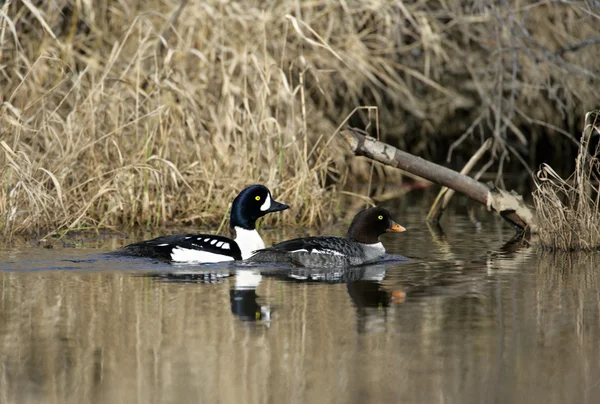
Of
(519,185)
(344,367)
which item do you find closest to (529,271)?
(344,367)

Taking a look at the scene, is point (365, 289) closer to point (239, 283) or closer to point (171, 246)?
point (239, 283)

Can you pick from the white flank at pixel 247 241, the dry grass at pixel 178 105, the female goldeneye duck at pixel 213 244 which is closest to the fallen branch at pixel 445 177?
the dry grass at pixel 178 105

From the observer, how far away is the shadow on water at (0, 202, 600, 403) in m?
5.49

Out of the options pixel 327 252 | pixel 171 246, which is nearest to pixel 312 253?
pixel 327 252

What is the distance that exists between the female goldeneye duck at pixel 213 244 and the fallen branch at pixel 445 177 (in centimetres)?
116

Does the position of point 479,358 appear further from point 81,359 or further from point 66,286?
point 66,286

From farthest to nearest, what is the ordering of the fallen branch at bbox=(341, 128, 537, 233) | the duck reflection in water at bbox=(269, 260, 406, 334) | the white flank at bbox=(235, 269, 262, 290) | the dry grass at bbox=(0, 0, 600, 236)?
the dry grass at bbox=(0, 0, 600, 236)
the fallen branch at bbox=(341, 128, 537, 233)
the white flank at bbox=(235, 269, 262, 290)
the duck reflection in water at bbox=(269, 260, 406, 334)

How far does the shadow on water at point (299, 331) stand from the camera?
549cm

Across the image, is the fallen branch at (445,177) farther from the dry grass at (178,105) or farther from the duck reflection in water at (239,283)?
the duck reflection in water at (239,283)

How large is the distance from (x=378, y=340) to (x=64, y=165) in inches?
235

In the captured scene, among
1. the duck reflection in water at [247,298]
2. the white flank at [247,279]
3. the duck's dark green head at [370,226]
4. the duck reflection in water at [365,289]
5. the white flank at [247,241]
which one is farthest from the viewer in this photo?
the duck's dark green head at [370,226]

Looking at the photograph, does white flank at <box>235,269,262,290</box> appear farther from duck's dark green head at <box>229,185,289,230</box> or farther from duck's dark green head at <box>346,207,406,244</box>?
duck's dark green head at <box>346,207,406,244</box>

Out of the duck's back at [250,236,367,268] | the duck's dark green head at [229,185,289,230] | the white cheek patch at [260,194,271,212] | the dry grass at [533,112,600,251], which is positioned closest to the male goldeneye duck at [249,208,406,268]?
the duck's back at [250,236,367,268]

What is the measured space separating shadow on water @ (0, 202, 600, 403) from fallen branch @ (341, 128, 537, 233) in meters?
1.50
